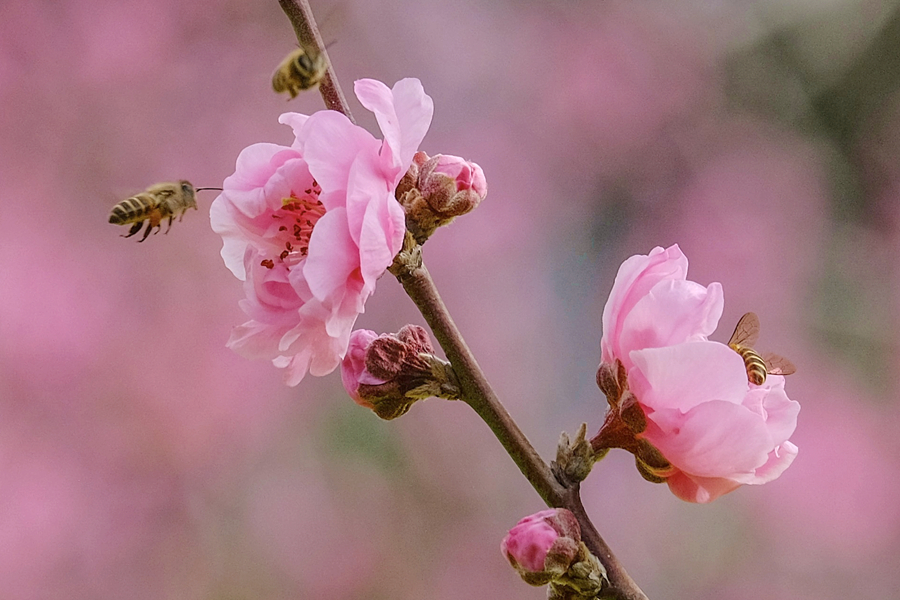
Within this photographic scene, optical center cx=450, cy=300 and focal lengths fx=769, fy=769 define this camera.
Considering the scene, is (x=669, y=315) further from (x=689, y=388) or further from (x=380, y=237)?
(x=380, y=237)

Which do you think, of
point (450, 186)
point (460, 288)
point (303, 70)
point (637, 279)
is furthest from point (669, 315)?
point (460, 288)

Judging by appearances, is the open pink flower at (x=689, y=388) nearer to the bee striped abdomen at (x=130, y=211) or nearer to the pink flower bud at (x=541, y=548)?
the pink flower bud at (x=541, y=548)

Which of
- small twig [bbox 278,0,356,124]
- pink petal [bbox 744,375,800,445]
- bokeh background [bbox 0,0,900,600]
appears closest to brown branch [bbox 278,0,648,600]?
small twig [bbox 278,0,356,124]

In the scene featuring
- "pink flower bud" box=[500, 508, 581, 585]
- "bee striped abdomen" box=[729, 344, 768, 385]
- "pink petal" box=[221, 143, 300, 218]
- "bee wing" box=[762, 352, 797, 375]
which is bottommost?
"bee wing" box=[762, 352, 797, 375]

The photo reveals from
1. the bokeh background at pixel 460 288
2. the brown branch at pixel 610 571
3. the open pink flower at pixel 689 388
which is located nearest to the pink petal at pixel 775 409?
the open pink flower at pixel 689 388

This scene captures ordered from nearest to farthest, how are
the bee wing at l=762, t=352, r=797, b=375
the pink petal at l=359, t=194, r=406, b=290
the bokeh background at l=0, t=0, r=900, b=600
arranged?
the pink petal at l=359, t=194, r=406, b=290 → the bee wing at l=762, t=352, r=797, b=375 → the bokeh background at l=0, t=0, r=900, b=600

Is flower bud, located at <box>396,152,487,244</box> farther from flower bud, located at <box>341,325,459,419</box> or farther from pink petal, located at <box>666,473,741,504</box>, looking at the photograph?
pink petal, located at <box>666,473,741,504</box>
